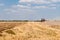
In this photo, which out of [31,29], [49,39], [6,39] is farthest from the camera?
[31,29]

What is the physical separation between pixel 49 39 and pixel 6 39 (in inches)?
134

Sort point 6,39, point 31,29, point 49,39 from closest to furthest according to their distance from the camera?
point 6,39 < point 49,39 < point 31,29

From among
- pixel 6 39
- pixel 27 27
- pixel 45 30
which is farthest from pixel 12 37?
pixel 45 30

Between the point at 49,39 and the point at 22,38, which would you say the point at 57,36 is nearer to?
the point at 49,39

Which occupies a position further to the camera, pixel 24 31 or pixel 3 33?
pixel 24 31

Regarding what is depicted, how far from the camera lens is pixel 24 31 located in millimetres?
13195

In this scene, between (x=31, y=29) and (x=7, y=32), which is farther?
(x=31, y=29)

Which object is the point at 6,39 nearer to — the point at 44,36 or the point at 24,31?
the point at 24,31

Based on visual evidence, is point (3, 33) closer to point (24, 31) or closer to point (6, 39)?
point (6, 39)

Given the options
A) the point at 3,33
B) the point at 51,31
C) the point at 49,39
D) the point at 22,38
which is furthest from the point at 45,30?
the point at 3,33

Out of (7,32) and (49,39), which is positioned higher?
(7,32)

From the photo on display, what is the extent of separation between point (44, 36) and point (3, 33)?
10.9ft

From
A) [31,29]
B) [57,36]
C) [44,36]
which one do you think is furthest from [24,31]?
[57,36]

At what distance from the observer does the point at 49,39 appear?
1255 cm
